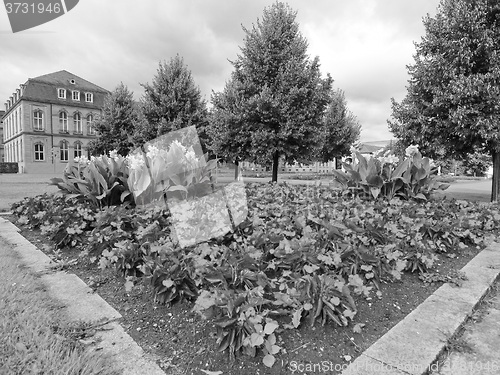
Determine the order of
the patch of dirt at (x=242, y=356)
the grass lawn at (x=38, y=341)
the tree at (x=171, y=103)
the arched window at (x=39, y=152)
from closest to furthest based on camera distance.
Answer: the grass lawn at (x=38, y=341) < the patch of dirt at (x=242, y=356) < the tree at (x=171, y=103) < the arched window at (x=39, y=152)

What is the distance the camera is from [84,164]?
18.2 ft

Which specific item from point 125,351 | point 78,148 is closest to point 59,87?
point 78,148

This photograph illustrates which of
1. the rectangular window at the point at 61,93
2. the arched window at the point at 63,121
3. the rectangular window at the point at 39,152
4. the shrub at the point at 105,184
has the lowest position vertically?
the shrub at the point at 105,184

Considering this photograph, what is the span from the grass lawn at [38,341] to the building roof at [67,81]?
45.4 metres

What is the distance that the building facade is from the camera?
36.7 metres

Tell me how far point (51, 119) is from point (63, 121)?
1338mm

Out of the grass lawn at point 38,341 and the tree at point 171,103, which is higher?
the tree at point 171,103

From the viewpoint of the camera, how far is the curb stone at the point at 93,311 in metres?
1.49

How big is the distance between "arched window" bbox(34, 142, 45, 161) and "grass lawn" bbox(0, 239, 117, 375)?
43.6 m

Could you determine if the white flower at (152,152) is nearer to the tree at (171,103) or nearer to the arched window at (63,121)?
the tree at (171,103)

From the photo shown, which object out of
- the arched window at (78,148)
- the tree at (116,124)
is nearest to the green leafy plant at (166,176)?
the tree at (116,124)

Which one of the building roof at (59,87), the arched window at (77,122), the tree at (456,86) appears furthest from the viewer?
the arched window at (77,122)

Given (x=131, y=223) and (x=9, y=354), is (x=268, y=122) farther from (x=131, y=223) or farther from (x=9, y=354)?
(x=9, y=354)

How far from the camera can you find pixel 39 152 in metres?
37.8
